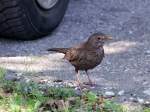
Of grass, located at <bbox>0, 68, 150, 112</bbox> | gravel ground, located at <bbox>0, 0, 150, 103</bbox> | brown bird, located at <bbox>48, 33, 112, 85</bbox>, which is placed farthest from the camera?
gravel ground, located at <bbox>0, 0, 150, 103</bbox>

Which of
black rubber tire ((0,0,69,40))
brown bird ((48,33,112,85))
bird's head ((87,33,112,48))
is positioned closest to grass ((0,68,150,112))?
brown bird ((48,33,112,85))

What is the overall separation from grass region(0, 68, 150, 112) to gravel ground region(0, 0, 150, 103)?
433 mm

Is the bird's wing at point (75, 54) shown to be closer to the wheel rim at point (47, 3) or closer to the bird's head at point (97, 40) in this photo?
the bird's head at point (97, 40)

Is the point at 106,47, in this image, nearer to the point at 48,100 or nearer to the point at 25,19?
the point at 25,19

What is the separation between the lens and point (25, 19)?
6922 mm

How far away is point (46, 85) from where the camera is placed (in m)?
5.61

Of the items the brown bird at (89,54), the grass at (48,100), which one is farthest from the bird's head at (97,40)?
the grass at (48,100)

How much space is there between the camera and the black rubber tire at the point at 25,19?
22.3 ft

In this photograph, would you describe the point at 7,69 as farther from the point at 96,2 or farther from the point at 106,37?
the point at 96,2

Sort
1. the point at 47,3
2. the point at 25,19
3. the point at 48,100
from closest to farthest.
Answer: the point at 48,100
the point at 25,19
the point at 47,3

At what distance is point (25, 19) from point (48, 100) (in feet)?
6.52

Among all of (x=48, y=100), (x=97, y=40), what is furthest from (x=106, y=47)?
(x=48, y=100)

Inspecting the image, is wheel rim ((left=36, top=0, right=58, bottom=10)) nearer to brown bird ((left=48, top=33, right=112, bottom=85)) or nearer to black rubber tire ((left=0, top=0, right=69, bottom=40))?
black rubber tire ((left=0, top=0, right=69, bottom=40))

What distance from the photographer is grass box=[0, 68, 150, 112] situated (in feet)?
16.3
